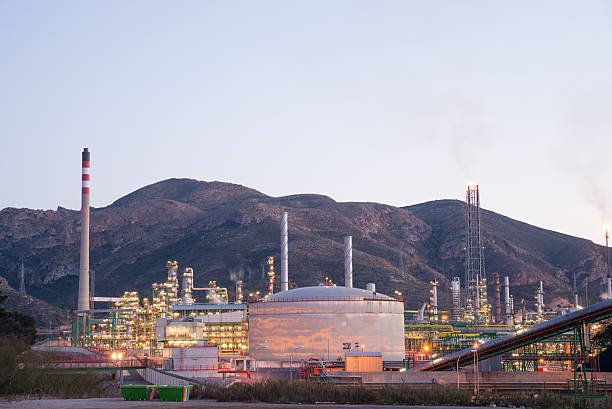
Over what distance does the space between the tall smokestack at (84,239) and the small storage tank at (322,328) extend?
144 feet

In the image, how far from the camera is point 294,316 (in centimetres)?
9294

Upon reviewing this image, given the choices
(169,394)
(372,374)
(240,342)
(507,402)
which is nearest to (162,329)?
(240,342)

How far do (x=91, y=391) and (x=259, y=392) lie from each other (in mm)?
13246

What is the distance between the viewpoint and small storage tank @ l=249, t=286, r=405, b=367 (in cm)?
9206

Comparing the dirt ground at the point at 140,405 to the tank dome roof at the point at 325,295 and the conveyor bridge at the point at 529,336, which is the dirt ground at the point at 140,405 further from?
the tank dome roof at the point at 325,295

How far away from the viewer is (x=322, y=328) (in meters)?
92.2

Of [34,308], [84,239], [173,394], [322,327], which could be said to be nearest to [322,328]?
[322,327]

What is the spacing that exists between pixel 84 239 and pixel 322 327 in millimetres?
52086

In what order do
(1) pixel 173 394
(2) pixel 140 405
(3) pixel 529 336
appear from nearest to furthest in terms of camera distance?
1. (2) pixel 140 405
2. (1) pixel 173 394
3. (3) pixel 529 336

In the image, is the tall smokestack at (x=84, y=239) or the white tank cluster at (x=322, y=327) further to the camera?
the tall smokestack at (x=84, y=239)

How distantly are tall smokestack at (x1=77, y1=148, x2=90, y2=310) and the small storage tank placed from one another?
4383 cm

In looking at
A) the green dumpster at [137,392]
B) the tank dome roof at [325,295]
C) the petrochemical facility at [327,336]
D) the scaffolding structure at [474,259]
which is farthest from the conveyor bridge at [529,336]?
the scaffolding structure at [474,259]

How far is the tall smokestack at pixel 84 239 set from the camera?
430 ft

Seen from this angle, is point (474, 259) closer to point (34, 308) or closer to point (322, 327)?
point (322, 327)
